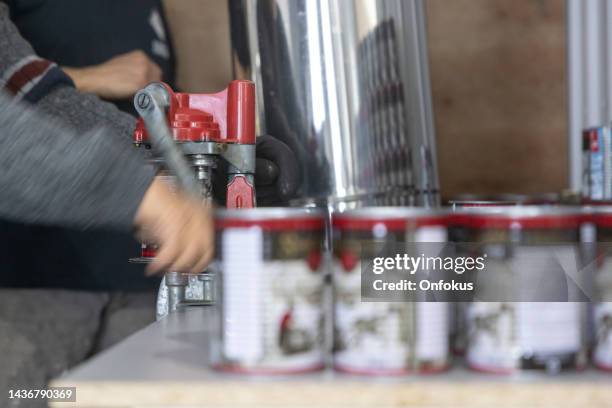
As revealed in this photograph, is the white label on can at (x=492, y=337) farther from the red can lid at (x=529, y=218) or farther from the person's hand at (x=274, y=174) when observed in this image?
the person's hand at (x=274, y=174)

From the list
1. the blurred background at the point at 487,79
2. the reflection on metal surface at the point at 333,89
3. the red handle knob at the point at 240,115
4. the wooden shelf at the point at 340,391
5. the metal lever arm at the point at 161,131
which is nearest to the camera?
the wooden shelf at the point at 340,391

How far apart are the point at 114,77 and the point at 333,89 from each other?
0.55 metres

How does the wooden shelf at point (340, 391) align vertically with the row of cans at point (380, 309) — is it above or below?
below

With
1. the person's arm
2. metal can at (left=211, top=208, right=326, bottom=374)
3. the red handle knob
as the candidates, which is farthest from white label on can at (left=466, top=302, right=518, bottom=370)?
the red handle knob

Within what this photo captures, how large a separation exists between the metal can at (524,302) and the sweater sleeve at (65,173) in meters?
0.28

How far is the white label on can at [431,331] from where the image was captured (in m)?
0.48

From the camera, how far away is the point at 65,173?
23.5 inches

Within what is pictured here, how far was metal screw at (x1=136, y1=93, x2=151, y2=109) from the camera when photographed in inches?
Result: 28.0

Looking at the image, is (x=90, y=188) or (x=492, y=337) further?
(x=90, y=188)

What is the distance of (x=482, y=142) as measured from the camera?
182cm

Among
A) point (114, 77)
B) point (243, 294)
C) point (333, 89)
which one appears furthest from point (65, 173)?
point (114, 77)

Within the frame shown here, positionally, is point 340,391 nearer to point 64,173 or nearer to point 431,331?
point 431,331

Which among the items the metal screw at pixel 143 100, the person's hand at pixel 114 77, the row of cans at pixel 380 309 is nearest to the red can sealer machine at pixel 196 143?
the metal screw at pixel 143 100

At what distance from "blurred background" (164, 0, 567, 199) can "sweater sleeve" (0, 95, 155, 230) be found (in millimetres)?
1218
